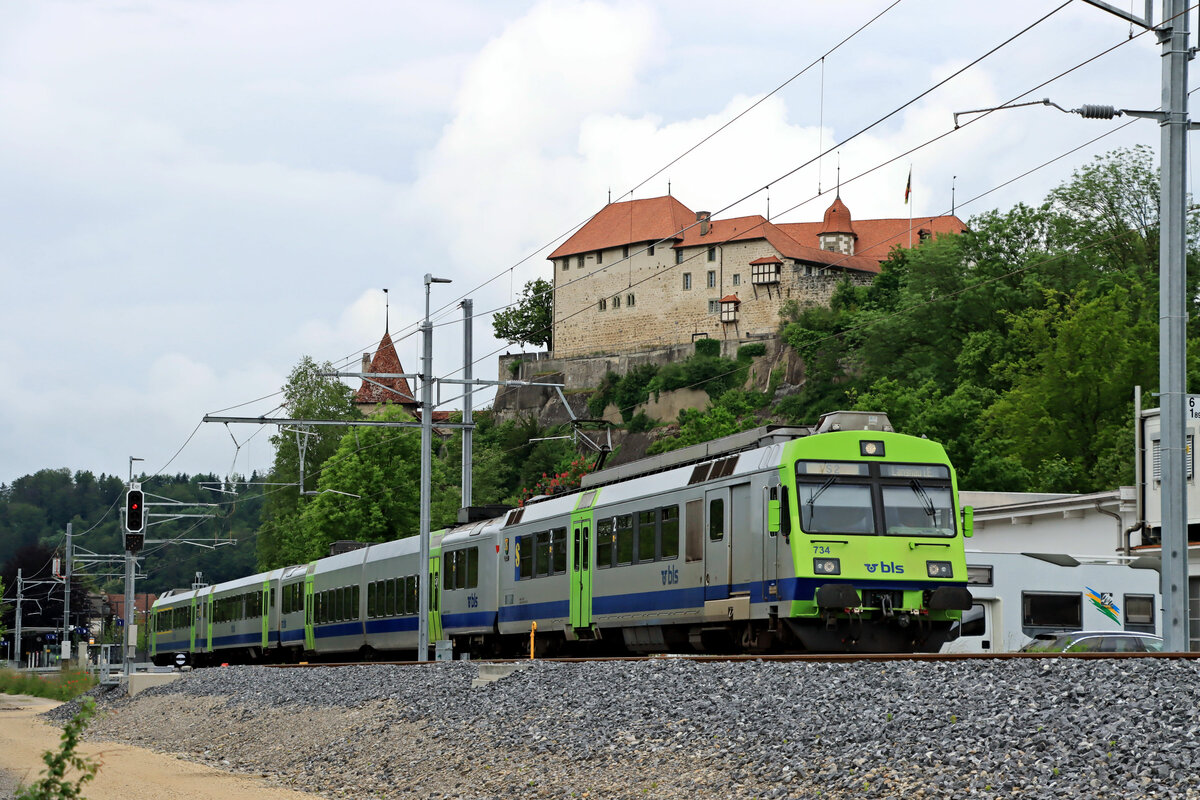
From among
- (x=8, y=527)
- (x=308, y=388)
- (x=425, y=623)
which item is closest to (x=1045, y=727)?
(x=425, y=623)

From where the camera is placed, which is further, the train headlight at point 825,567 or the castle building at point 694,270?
the castle building at point 694,270

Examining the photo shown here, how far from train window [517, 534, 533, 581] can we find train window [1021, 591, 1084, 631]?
11.4 metres

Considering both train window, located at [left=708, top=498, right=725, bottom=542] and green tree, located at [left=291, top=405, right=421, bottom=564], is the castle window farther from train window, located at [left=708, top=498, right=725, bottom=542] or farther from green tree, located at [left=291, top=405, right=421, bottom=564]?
train window, located at [left=708, top=498, right=725, bottom=542]

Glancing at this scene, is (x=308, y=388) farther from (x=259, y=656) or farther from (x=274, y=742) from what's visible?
(x=274, y=742)

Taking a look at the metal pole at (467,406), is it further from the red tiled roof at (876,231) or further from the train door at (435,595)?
the red tiled roof at (876,231)

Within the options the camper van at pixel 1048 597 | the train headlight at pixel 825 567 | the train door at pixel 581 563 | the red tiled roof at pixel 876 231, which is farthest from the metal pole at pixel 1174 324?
the red tiled roof at pixel 876 231

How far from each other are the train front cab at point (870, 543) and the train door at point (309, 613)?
23.7m

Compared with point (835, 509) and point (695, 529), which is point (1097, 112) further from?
point (695, 529)

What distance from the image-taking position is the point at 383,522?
72.4 metres

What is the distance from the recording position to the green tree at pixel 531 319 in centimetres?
13575

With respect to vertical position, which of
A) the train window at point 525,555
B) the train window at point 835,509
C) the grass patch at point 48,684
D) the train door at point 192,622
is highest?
the train window at point 835,509

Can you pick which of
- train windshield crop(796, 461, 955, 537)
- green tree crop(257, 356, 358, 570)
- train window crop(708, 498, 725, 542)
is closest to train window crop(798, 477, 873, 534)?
train windshield crop(796, 461, 955, 537)

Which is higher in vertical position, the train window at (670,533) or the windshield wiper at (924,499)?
the windshield wiper at (924,499)

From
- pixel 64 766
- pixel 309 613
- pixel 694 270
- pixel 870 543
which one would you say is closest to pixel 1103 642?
pixel 870 543
